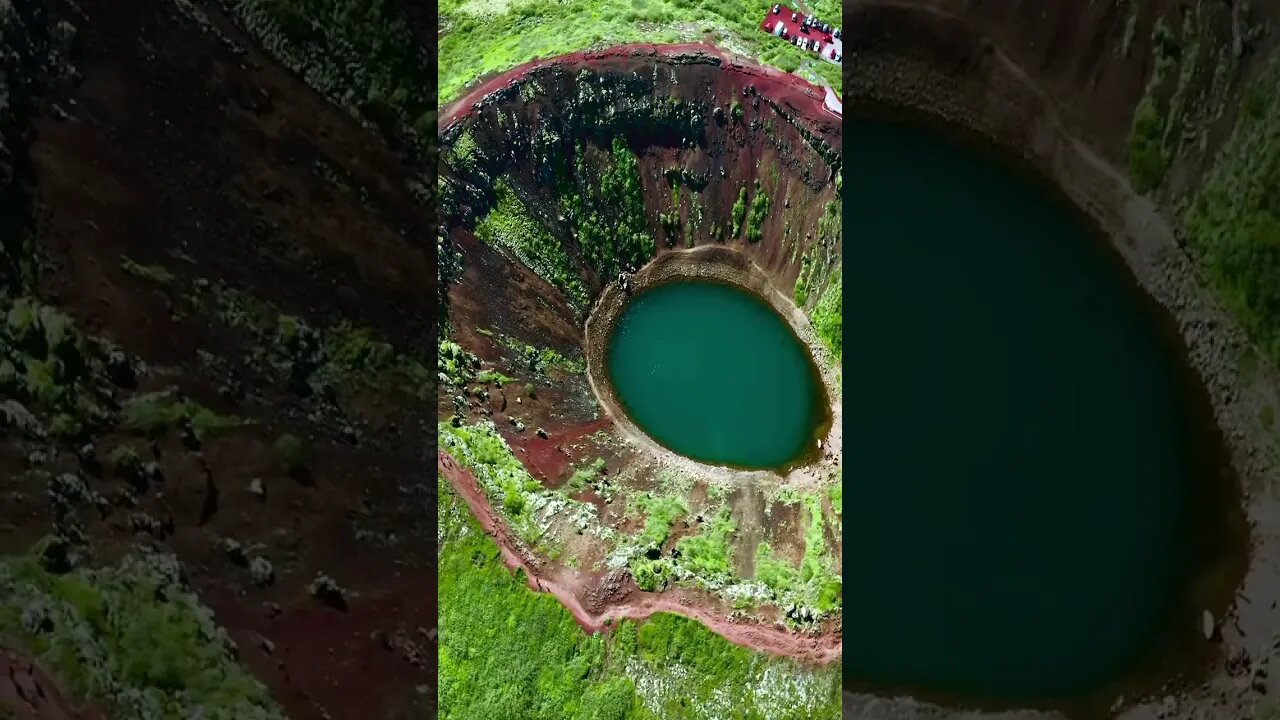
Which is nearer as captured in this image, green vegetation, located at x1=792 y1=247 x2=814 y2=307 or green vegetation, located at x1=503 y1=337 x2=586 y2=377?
green vegetation, located at x1=792 y1=247 x2=814 y2=307

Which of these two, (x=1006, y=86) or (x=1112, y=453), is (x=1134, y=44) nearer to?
(x=1006, y=86)

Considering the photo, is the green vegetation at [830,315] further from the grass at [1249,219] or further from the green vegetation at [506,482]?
the green vegetation at [506,482]

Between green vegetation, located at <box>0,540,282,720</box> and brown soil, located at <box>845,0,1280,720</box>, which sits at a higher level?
brown soil, located at <box>845,0,1280,720</box>

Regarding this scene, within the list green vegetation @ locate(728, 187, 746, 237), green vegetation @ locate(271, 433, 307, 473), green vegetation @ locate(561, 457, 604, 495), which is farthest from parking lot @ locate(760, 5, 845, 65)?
green vegetation @ locate(271, 433, 307, 473)

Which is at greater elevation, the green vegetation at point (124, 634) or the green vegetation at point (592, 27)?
the green vegetation at point (592, 27)

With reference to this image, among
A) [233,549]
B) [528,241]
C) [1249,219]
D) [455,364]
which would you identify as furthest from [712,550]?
[1249,219]

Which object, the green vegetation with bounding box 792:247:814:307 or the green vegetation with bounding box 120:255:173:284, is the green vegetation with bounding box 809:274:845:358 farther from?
the green vegetation with bounding box 120:255:173:284

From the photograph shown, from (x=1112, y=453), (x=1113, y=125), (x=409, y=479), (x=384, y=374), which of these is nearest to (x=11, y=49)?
(x=384, y=374)

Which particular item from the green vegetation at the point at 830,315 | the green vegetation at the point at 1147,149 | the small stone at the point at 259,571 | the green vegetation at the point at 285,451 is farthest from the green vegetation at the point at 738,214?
the small stone at the point at 259,571
